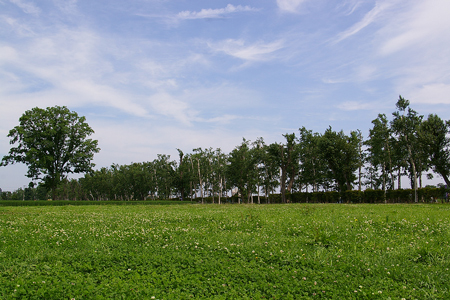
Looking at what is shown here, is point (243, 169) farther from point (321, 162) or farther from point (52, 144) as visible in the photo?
point (52, 144)

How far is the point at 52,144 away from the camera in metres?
57.4

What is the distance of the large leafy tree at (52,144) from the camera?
56750 mm

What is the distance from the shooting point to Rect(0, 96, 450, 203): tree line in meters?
45.2

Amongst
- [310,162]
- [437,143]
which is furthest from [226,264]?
[310,162]

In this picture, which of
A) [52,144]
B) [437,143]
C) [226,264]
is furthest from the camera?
[52,144]

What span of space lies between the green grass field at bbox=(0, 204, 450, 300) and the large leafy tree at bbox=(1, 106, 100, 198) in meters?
54.5

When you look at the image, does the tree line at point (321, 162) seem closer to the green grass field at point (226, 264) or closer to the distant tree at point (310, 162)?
the distant tree at point (310, 162)

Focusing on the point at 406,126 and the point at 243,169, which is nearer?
the point at 406,126

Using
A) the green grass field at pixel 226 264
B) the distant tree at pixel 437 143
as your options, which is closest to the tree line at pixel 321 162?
the distant tree at pixel 437 143

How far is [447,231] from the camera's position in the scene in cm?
1007

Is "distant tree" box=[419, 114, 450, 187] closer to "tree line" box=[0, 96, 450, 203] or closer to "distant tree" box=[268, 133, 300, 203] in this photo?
"tree line" box=[0, 96, 450, 203]

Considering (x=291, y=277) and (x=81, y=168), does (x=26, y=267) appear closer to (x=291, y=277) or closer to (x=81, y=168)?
(x=291, y=277)

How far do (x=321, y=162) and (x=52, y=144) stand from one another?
192 ft

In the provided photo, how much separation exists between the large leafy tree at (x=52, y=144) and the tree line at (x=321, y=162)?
3.00 m
